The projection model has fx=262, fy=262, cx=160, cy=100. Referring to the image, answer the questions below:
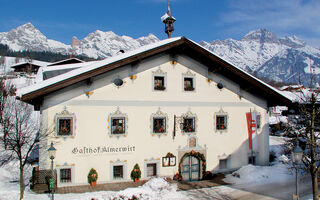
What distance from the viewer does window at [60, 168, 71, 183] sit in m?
15.2

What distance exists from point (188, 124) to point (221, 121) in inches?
106

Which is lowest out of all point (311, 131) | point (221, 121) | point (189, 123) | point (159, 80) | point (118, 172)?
point (118, 172)

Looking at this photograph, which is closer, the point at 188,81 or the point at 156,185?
the point at 156,185

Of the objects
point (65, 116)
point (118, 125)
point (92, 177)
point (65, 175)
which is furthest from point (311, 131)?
point (65, 175)

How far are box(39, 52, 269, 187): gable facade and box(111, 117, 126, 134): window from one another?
0.20ft

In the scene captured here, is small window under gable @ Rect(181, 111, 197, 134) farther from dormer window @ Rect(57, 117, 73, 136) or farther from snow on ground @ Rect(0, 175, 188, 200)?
dormer window @ Rect(57, 117, 73, 136)

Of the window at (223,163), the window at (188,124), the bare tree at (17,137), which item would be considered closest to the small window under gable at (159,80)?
the window at (188,124)

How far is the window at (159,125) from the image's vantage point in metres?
17.1

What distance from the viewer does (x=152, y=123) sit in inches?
668

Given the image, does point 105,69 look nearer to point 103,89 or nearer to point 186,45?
point 103,89

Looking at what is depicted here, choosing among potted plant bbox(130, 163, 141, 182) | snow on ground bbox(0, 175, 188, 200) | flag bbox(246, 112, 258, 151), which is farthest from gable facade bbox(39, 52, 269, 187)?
snow on ground bbox(0, 175, 188, 200)

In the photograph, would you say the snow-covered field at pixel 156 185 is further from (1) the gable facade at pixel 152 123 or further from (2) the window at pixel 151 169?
(2) the window at pixel 151 169

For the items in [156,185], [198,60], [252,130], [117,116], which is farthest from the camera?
[252,130]

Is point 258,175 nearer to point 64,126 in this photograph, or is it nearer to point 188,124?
point 188,124
